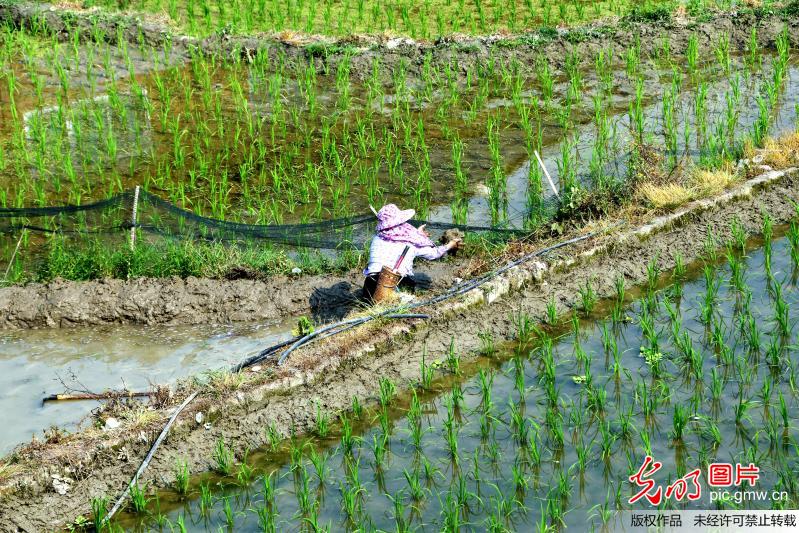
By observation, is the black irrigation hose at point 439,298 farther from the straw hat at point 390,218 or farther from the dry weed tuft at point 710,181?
the dry weed tuft at point 710,181

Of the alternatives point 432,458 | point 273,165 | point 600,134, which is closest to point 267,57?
→ point 273,165

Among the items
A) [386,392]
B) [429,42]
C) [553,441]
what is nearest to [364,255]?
[386,392]

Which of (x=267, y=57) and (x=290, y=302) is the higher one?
(x=267, y=57)

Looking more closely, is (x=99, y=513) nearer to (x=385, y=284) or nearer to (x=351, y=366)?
(x=351, y=366)

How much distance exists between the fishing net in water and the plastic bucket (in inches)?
31.9

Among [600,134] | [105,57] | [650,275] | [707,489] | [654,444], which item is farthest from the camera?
[105,57]

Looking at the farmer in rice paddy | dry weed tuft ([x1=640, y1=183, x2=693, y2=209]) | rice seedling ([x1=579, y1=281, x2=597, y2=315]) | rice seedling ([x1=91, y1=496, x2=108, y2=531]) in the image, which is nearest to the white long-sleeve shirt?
the farmer in rice paddy

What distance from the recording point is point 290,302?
715 cm

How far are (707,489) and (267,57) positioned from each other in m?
7.77

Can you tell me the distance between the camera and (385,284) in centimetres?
670

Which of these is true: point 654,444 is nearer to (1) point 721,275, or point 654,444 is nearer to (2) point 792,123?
(1) point 721,275

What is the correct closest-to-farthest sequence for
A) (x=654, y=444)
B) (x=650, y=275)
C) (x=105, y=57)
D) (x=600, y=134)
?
(x=654, y=444), (x=650, y=275), (x=600, y=134), (x=105, y=57)

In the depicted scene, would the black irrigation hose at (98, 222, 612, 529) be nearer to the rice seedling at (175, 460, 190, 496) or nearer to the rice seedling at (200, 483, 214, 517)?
the rice seedling at (175, 460, 190, 496)

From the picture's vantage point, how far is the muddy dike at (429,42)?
1118 centimetres
